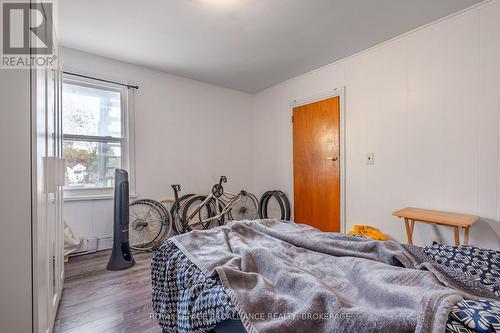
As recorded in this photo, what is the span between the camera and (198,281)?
1041 millimetres

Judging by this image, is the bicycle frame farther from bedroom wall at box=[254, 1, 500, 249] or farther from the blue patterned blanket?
Answer: the blue patterned blanket

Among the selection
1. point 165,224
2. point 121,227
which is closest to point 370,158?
point 165,224

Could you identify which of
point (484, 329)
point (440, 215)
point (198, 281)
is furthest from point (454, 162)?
point (198, 281)

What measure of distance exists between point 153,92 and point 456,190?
3.71 m

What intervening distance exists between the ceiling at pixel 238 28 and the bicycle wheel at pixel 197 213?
1946mm

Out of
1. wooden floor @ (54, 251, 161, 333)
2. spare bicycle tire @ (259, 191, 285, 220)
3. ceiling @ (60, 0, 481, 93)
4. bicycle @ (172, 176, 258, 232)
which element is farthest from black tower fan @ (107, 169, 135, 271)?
spare bicycle tire @ (259, 191, 285, 220)

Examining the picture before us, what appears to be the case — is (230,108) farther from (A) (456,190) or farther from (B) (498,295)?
(B) (498,295)

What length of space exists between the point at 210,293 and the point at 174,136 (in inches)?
115

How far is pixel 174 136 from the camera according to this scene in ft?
11.5

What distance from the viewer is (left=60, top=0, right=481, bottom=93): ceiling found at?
2010 millimetres

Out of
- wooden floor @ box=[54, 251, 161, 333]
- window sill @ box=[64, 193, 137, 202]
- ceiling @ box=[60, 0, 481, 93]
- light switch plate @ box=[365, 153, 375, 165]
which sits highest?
ceiling @ box=[60, 0, 481, 93]

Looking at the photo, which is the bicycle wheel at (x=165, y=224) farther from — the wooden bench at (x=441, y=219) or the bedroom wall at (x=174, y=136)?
the wooden bench at (x=441, y=219)

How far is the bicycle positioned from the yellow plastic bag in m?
1.87

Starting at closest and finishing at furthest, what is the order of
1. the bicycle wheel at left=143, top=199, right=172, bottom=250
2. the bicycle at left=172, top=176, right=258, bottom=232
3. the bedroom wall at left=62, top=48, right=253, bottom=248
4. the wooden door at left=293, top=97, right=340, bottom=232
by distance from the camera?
1. the bedroom wall at left=62, top=48, right=253, bottom=248
2. the wooden door at left=293, top=97, right=340, bottom=232
3. the bicycle wheel at left=143, top=199, right=172, bottom=250
4. the bicycle at left=172, top=176, right=258, bottom=232
